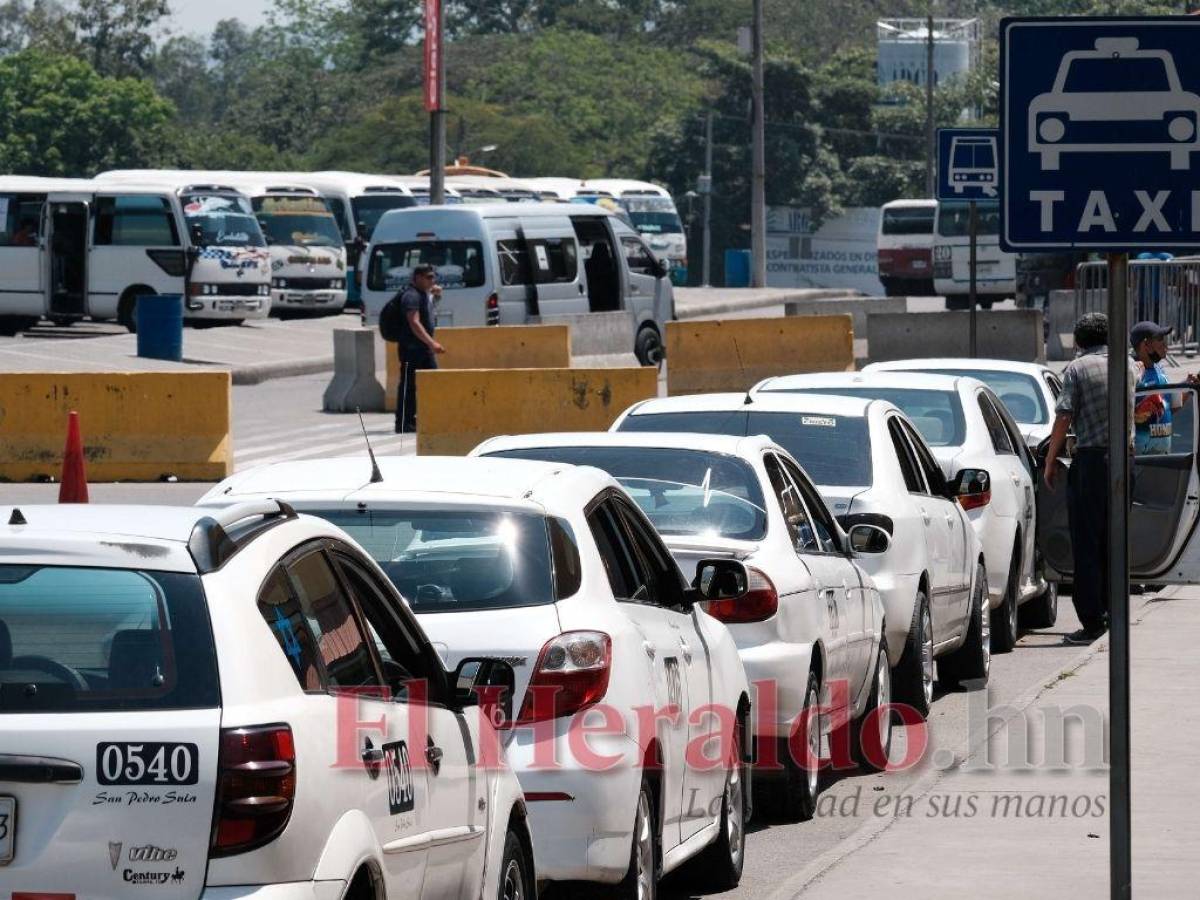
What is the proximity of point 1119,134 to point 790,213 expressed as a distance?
79.3 metres

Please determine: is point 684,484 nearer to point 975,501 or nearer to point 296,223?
point 975,501

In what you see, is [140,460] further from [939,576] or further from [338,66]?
[338,66]

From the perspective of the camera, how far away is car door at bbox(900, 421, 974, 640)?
11.9 m

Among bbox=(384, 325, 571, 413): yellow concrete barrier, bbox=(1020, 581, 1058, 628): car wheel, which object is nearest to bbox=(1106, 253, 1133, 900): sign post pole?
bbox=(1020, 581, 1058, 628): car wheel

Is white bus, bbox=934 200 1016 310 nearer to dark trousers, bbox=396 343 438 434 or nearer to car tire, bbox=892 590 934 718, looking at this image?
dark trousers, bbox=396 343 438 434

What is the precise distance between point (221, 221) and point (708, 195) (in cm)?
4362


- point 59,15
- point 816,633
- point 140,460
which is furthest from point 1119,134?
point 59,15

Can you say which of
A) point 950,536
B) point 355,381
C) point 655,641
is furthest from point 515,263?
point 655,641

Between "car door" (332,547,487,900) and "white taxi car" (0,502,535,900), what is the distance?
86mm

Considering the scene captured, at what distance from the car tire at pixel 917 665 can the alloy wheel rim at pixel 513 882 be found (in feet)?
17.5

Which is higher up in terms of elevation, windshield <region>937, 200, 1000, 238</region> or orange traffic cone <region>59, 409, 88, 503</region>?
windshield <region>937, 200, 1000, 238</region>

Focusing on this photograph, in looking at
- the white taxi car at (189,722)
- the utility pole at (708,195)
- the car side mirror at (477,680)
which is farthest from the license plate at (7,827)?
the utility pole at (708,195)

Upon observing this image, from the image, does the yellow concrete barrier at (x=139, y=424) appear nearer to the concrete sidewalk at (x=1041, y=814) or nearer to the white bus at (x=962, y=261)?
the concrete sidewalk at (x=1041, y=814)

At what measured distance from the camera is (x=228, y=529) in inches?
185
